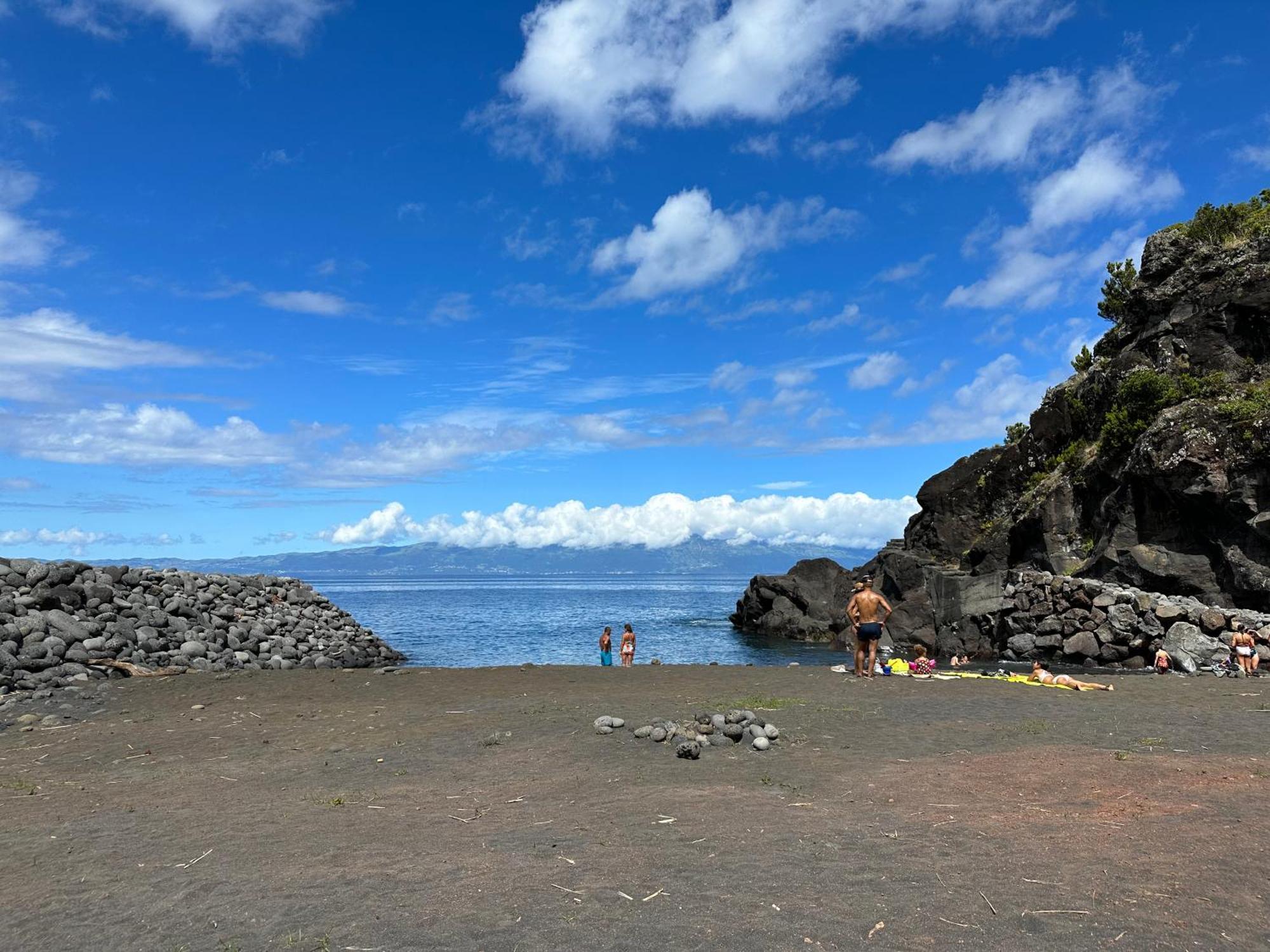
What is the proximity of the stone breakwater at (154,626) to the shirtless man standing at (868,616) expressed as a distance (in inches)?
866

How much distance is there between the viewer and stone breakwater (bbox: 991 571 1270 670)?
3006 cm

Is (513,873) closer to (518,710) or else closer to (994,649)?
(518,710)

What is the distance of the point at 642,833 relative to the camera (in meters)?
9.24

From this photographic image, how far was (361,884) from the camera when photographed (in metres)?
7.68

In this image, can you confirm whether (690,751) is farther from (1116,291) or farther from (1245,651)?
(1116,291)

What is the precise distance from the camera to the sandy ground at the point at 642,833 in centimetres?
668

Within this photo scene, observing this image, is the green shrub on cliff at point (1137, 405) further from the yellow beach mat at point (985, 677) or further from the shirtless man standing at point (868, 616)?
the shirtless man standing at point (868, 616)

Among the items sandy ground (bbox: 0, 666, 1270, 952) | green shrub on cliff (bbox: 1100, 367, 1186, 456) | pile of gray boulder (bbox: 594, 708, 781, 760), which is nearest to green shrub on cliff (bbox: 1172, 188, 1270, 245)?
green shrub on cliff (bbox: 1100, 367, 1186, 456)

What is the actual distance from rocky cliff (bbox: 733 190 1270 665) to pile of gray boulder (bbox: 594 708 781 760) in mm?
28833

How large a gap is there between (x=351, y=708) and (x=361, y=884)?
12932 millimetres

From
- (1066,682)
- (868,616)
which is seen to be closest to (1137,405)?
(1066,682)

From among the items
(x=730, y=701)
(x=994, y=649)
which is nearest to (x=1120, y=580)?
(x=994, y=649)

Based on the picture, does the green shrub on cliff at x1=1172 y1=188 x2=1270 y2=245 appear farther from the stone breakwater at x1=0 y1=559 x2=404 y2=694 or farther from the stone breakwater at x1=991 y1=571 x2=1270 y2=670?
the stone breakwater at x1=0 y1=559 x2=404 y2=694

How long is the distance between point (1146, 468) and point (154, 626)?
4157 cm
